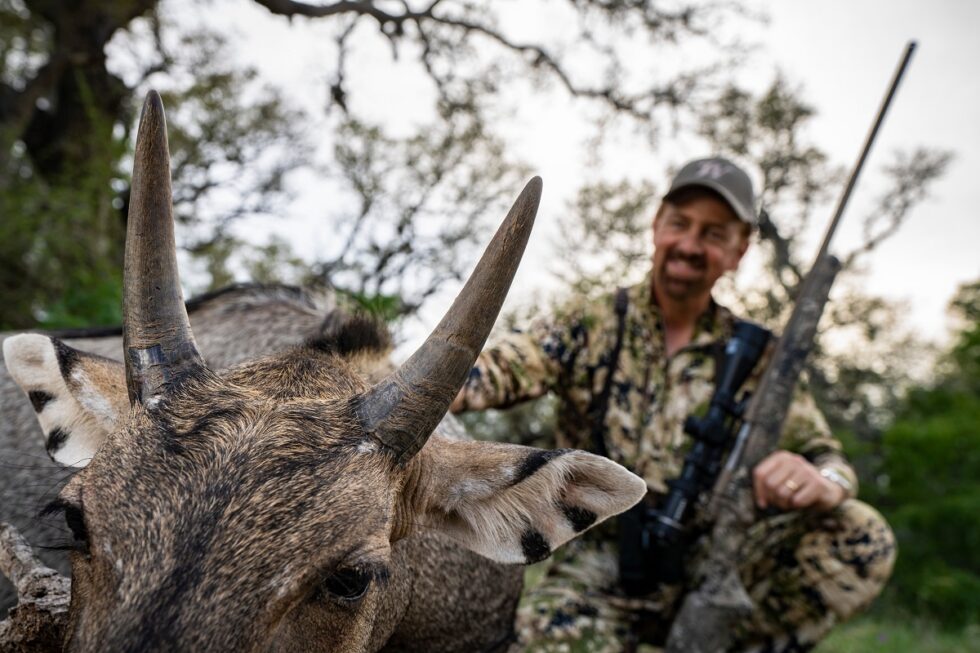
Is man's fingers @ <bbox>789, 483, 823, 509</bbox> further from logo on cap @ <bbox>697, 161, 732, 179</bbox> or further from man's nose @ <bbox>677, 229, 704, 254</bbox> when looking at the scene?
logo on cap @ <bbox>697, 161, 732, 179</bbox>

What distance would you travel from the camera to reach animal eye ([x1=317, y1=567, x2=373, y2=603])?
214 centimetres

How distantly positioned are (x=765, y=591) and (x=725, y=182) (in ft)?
9.77

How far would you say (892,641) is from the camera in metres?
8.13

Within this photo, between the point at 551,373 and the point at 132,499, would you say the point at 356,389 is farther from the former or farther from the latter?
the point at 551,373

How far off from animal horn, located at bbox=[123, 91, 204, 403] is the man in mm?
2087

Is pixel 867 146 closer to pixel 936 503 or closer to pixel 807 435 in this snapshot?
pixel 807 435

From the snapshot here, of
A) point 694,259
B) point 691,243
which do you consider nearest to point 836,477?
point 694,259

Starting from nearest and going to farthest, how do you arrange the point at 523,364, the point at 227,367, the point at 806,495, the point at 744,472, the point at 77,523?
the point at 77,523 → the point at 227,367 → the point at 806,495 → the point at 744,472 → the point at 523,364

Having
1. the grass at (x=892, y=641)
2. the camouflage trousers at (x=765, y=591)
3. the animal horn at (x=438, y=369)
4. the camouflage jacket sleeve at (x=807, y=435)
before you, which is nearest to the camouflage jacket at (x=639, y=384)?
the camouflage jacket sleeve at (x=807, y=435)

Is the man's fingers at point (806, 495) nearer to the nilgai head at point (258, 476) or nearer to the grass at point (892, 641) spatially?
the nilgai head at point (258, 476)

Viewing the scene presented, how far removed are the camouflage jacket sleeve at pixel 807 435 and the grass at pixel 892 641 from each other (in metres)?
3.08

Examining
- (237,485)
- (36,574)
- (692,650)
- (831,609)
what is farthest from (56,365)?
(831,609)

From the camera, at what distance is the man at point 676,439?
4.58m

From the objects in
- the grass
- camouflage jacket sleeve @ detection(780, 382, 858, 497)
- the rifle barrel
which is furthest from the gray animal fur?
the grass
